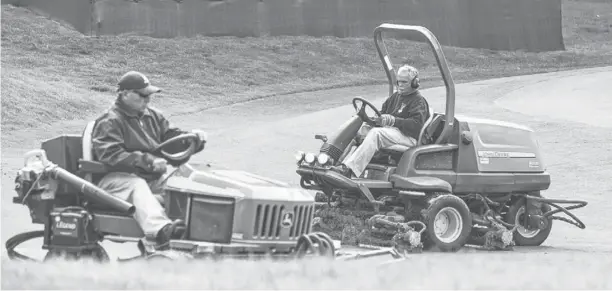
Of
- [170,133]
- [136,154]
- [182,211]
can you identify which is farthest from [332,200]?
[136,154]

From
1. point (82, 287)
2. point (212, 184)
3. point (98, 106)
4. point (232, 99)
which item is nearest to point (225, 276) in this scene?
point (82, 287)

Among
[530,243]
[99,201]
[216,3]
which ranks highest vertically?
[216,3]

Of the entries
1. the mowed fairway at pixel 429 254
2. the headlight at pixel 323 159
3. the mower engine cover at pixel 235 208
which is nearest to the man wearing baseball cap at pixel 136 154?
the mower engine cover at pixel 235 208

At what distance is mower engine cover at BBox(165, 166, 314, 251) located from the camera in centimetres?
902

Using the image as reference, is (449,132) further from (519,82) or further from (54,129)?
(519,82)

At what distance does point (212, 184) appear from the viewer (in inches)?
360

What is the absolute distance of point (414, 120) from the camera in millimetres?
13055

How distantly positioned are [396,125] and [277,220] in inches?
162

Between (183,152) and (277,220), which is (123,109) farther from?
(277,220)

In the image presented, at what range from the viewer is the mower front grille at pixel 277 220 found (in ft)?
29.8

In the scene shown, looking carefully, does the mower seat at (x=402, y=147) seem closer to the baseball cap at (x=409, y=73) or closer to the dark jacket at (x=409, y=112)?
the dark jacket at (x=409, y=112)

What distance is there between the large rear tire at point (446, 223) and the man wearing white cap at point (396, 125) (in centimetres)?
73

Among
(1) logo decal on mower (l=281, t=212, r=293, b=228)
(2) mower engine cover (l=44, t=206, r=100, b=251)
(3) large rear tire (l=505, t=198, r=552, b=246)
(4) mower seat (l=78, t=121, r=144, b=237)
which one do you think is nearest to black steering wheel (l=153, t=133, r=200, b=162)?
(4) mower seat (l=78, t=121, r=144, b=237)

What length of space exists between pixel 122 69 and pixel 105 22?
232 centimetres
